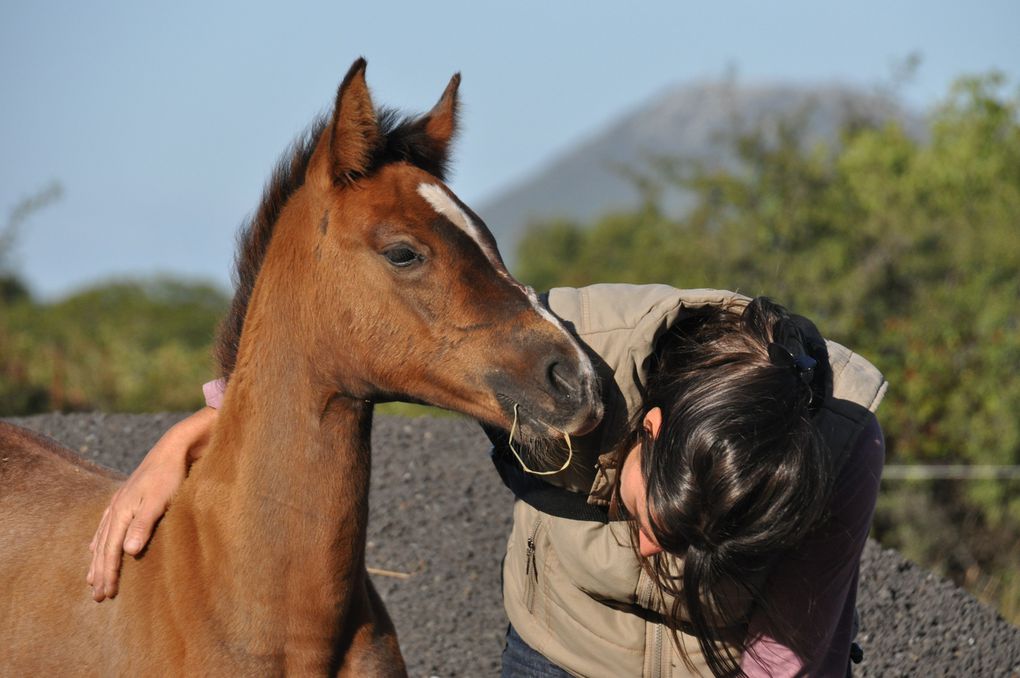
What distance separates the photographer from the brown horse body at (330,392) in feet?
9.35

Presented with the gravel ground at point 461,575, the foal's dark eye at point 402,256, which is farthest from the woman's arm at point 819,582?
the gravel ground at point 461,575

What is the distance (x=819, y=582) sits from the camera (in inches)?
128

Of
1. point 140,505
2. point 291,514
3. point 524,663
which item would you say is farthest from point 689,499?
point 140,505

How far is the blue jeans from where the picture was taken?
3.65 meters

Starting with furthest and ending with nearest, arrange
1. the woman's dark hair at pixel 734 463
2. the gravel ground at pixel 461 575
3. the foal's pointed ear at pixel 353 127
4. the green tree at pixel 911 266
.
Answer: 1. the green tree at pixel 911 266
2. the gravel ground at pixel 461 575
3. the foal's pointed ear at pixel 353 127
4. the woman's dark hair at pixel 734 463

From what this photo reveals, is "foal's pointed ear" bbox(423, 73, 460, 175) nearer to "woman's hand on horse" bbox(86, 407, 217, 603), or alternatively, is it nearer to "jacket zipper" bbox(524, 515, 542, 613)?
"woman's hand on horse" bbox(86, 407, 217, 603)

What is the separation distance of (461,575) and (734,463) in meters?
3.10

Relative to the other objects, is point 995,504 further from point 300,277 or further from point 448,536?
point 300,277

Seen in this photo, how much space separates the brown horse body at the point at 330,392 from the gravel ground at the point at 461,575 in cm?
209

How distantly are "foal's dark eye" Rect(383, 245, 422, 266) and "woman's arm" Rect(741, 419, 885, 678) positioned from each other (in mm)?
1319

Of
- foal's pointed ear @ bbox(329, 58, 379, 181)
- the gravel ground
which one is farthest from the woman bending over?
the gravel ground

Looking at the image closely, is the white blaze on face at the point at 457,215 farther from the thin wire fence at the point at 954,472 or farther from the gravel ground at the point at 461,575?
the thin wire fence at the point at 954,472

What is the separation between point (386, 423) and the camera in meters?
7.08

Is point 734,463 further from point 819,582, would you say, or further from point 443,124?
point 443,124
